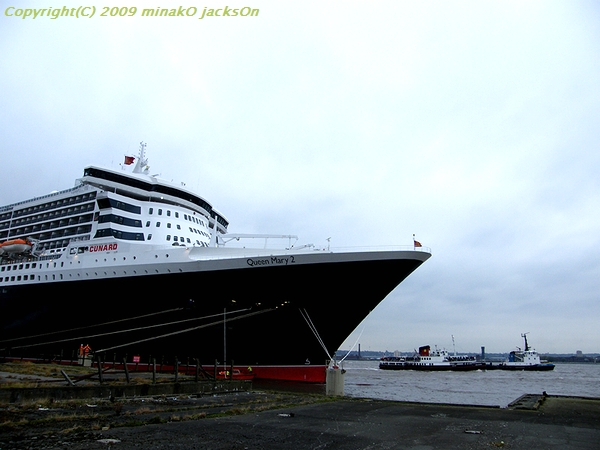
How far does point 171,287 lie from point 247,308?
4557mm

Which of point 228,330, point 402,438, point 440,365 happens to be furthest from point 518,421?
point 440,365

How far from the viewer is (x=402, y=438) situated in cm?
636

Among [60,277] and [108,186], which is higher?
[108,186]

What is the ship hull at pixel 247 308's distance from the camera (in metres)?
20.7

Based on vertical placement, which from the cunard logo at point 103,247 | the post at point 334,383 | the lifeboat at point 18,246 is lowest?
the post at point 334,383

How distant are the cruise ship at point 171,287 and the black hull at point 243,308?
2.3 inches

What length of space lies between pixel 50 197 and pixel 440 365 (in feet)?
243

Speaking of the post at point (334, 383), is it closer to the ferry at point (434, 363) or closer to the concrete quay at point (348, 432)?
the concrete quay at point (348, 432)

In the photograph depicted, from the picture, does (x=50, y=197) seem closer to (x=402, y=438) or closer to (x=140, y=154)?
(x=140, y=154)

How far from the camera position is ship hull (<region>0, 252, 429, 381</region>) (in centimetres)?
2067

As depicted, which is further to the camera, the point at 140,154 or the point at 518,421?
the point at 140,154

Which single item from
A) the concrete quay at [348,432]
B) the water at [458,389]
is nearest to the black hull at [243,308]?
the water at [458,389]

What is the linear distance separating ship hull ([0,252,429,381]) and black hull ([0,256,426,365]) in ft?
0.17

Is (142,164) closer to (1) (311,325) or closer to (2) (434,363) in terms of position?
(1) (311,325)
